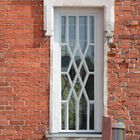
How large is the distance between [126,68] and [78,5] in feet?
4.02

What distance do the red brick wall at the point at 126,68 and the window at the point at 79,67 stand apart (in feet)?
0.71

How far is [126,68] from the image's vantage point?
636cm

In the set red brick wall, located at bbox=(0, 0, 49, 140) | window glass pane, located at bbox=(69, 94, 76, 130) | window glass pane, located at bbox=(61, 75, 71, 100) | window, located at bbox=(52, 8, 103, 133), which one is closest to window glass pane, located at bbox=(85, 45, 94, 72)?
window, located at bbox=(52, 8, 103, 133)

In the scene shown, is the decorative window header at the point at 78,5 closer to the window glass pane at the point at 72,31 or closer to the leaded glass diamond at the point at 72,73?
the window glass pane at the point at 72,31

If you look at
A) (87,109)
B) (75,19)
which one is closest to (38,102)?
(87,109)

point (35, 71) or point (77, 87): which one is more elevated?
point (35, 71)

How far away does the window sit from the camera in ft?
21.1

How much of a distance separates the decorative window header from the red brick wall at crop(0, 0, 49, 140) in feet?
0.40

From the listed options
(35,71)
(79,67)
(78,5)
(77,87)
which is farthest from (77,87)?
(78,5)

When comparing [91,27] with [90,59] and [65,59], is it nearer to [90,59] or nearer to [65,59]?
[90,59]

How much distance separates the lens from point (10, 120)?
632 centimetres

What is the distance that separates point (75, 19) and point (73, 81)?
0.98 metres

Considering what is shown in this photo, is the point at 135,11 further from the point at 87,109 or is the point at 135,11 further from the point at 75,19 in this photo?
the point at 87,109

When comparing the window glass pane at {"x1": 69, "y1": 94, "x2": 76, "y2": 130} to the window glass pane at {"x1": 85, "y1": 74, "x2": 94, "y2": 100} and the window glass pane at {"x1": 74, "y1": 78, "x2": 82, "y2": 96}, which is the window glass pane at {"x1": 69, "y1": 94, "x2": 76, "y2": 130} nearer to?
the window glass pane at {"x1": 74, "y1": 78, "x2": 82, "y2": 96}
